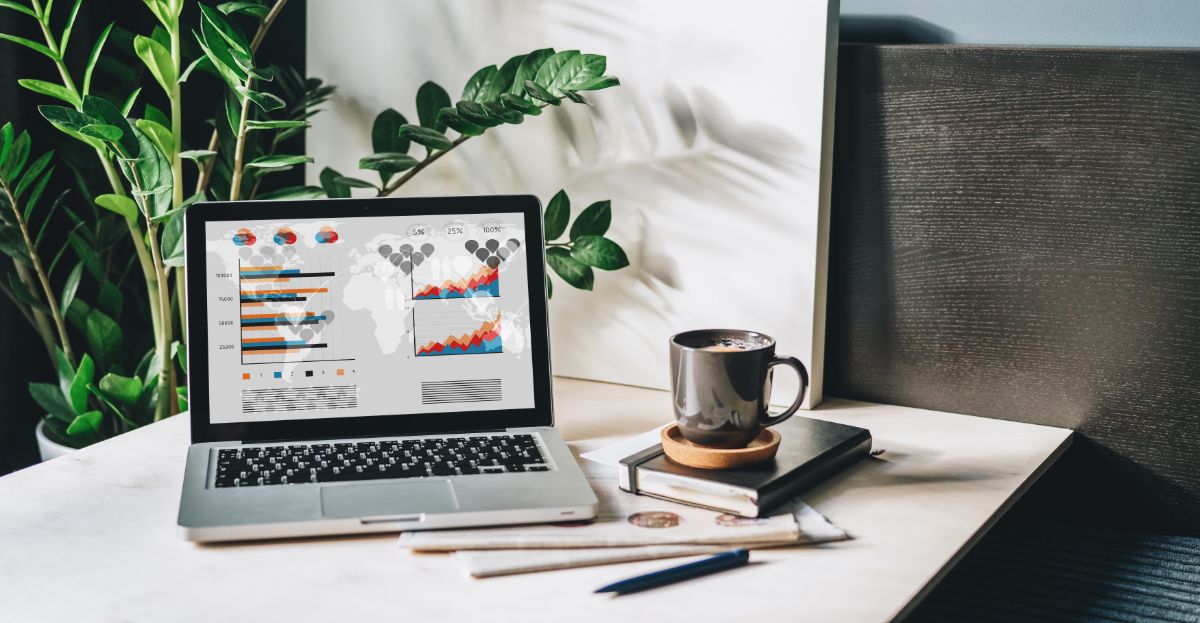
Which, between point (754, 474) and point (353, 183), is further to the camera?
point (353, 183)

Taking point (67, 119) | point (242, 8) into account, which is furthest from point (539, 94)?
point (67, 119)

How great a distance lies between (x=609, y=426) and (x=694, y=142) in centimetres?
35

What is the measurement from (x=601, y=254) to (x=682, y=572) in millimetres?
528

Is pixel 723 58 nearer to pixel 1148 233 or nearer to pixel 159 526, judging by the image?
pixel 1148 233

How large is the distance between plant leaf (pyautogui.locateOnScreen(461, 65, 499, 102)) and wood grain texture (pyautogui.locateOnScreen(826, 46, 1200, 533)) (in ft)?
1.35

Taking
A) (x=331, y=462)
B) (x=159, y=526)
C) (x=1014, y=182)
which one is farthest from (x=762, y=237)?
(x=159, y=526)

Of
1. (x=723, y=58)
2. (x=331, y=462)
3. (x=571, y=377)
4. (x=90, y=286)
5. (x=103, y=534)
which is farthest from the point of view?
(x=90, y=286)

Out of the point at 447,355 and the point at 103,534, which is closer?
the point at 103,534

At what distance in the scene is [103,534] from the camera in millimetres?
857

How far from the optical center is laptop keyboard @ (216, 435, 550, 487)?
94 cm

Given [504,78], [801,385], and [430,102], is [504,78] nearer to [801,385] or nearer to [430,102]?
[430,102]

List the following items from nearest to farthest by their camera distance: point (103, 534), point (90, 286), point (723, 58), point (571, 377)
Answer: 1. point (103, 534)
2. point (723, 58)
3. point (571, 377)
4. point (90, 286)

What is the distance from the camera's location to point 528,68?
1.24 meters

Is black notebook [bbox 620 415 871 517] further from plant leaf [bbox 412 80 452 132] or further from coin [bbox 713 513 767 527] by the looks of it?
plant leaf [bbox 412 80 452 132]
